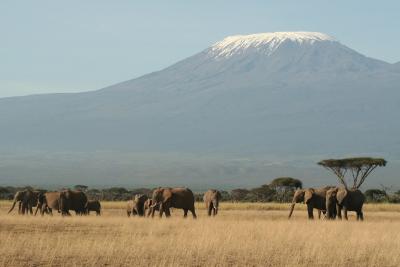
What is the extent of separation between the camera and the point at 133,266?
19516mm

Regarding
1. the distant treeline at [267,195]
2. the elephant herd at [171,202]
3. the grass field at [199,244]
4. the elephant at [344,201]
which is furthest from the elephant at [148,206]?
the distant treeline at [267,195]

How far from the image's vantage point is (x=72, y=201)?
135 ft

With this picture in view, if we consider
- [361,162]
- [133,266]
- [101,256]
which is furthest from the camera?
[361,162]

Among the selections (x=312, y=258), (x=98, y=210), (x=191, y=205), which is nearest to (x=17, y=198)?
(x=98, y=210)

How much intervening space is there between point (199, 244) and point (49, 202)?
1936cm

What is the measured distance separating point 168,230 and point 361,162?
57.9m

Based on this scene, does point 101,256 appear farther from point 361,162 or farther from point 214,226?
point 361,162

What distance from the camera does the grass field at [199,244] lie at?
20.5 metres

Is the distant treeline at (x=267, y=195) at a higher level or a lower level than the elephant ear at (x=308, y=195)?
higher

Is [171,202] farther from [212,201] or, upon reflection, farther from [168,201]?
[212,201]

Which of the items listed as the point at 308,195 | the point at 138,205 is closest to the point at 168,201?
the point at 138,205

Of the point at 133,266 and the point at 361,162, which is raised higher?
the point at 361,162

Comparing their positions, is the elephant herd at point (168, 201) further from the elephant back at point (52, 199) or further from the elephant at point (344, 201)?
the elephant at point (344, 201)

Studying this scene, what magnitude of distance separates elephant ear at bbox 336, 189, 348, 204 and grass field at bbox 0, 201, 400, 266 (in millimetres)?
7910
